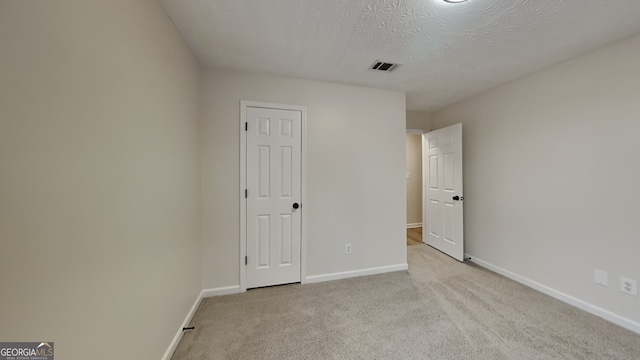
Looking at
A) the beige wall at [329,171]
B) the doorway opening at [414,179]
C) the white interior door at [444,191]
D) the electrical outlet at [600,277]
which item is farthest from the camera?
the doorway opening at [414,179]

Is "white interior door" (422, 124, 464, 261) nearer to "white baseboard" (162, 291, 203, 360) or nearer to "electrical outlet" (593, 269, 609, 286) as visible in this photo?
"electrical outlet" (593, 269, 609, 286)

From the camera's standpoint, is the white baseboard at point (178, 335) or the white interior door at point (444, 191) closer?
the white baseboard at point (178, 335)

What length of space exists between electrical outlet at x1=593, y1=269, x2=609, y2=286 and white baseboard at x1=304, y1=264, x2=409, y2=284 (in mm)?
1617

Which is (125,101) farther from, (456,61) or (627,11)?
(627,11)

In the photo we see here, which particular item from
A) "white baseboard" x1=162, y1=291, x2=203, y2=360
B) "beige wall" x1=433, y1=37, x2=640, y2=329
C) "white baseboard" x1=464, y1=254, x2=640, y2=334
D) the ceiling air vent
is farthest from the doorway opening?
"white baseboard" x1=162, y1=291, x2=203, y2=360

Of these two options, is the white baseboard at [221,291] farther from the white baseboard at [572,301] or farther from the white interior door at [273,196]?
the white baseboard at [572,301]

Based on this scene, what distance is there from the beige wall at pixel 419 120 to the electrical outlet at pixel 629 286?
2.77 m

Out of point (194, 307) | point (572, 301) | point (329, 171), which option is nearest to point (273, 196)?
point (329, 171)

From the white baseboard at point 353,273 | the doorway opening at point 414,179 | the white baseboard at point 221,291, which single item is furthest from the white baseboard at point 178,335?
the doorway opening at point 414,179

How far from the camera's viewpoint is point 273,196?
7.94ft

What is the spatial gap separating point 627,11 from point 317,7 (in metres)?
2.07

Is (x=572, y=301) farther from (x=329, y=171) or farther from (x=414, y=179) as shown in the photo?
(x=414, y=179)

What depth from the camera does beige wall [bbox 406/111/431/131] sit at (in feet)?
12.3

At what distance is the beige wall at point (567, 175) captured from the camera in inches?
69.1
